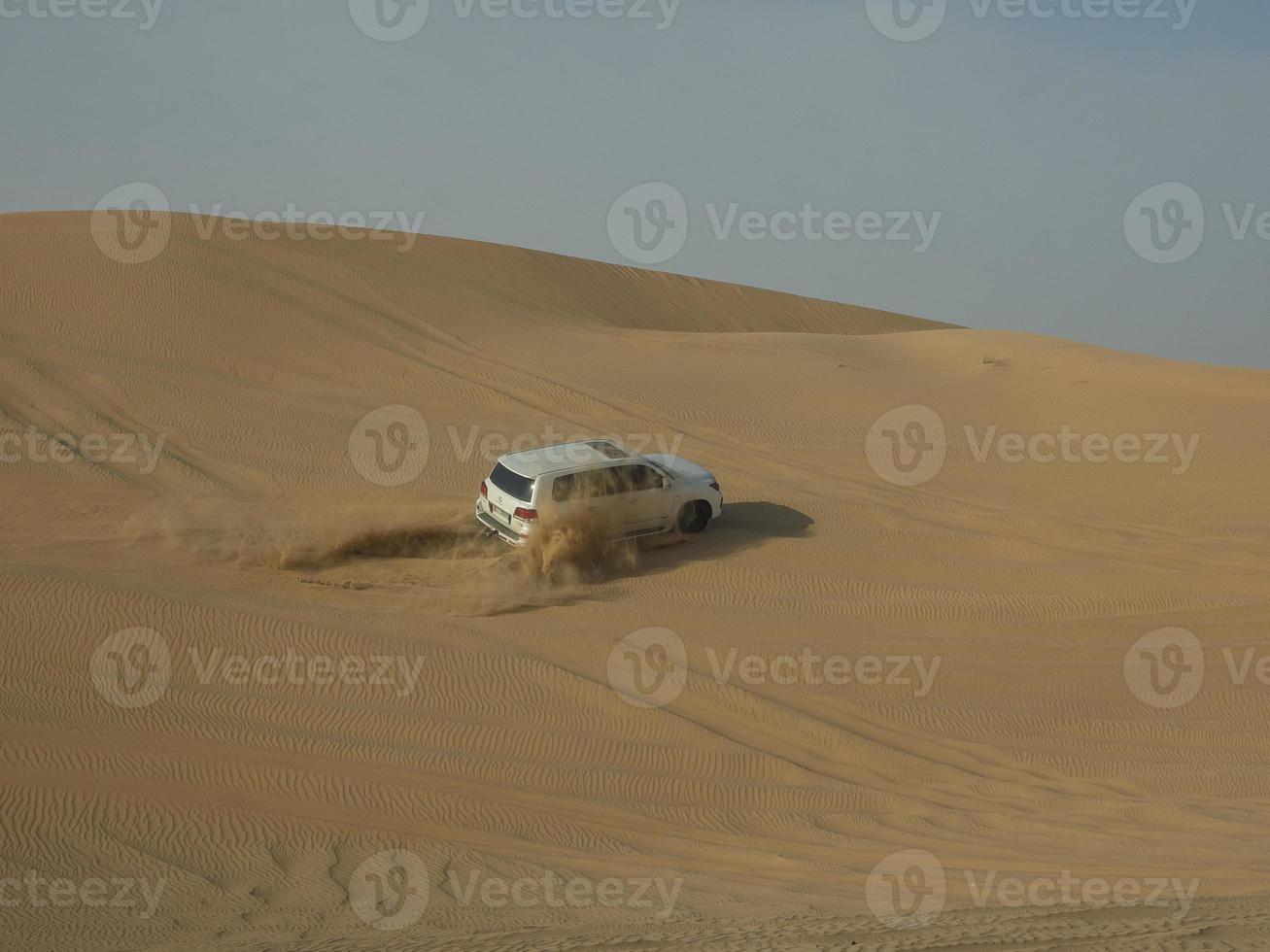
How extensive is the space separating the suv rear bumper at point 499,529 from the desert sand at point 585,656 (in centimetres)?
30

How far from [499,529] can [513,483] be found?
0.65 meters

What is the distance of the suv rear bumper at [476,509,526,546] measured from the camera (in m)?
13.7

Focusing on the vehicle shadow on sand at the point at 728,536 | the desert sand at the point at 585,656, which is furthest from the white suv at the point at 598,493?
the desert sand at the point at 585,656

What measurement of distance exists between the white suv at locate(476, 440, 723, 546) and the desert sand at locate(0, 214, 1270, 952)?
46cm

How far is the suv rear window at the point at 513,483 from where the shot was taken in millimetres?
13547

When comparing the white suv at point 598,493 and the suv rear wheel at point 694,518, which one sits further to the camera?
the suv rear wheel at point 694,518

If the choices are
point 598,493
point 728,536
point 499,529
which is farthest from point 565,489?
point 728,536

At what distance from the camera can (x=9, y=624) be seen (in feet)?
32.8

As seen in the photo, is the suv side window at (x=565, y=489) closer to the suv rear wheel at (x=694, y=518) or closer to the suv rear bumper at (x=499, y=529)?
the suv rear bumper at (x=499, y=529)

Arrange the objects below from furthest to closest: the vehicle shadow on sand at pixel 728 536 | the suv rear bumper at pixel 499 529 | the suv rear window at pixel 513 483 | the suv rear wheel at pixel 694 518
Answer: the suv rear wheel at pixel 694 518, the vehicle shadow on sand at pixel 728 536, the suv rear bumper at pixel 499 529, the suv rear window at pixel 513 483

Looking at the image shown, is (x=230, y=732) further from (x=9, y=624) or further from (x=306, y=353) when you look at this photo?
(x=306, y=353)

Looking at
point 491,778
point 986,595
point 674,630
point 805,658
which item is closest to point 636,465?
point 674,630

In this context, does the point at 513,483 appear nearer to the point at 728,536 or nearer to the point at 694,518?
the point at 694,518

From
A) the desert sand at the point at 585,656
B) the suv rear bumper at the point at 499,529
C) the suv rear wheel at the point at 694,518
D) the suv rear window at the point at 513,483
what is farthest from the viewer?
the suv rear wheel at the point at 694,518
